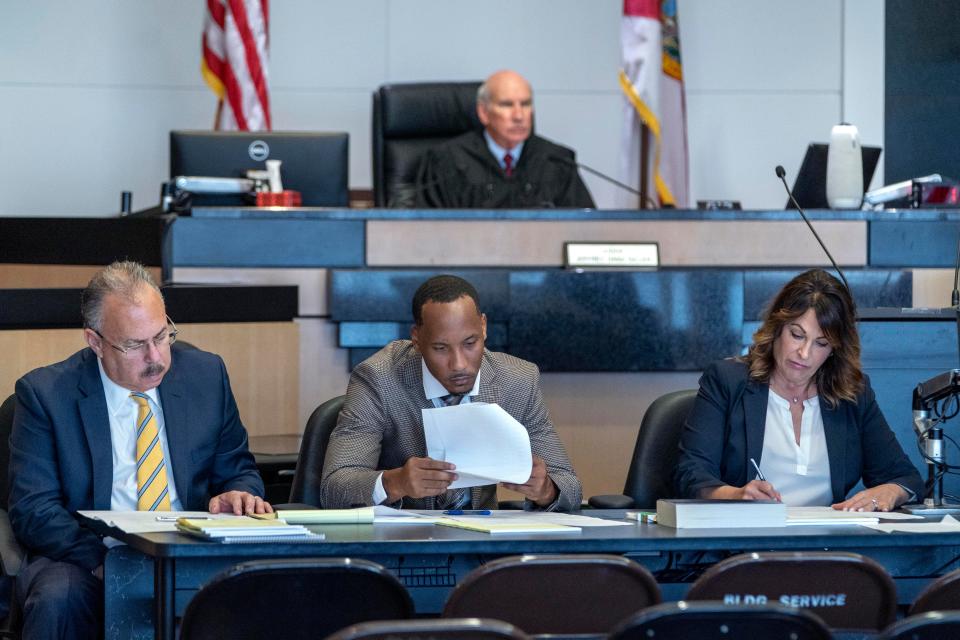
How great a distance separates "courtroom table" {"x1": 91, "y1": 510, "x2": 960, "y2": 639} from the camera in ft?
7.75

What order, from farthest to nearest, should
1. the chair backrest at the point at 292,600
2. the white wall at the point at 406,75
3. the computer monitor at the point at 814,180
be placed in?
the white wall at the point at 406,75, the computer monitor at the point at 814,180, the chair backrest at the point at 292,600

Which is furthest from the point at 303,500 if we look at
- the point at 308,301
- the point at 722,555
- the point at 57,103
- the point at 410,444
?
the point at 57,103

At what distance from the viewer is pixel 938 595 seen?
2.34 m

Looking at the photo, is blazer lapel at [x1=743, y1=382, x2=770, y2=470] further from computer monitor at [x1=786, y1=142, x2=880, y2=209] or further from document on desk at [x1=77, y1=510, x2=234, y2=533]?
computer monitor at [x1=786, y1=142, x2=880, y2=209]

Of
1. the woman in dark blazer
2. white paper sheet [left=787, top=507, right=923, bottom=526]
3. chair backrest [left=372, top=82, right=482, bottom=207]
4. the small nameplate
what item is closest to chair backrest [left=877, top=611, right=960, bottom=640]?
white paper sheet [left=787, top=507, right=923, bottom=526]

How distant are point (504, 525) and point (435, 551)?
0.22 meters

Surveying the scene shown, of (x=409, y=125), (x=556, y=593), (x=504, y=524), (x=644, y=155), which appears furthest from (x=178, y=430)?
(x=644, y=155)

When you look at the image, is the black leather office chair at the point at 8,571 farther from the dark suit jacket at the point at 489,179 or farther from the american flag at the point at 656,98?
the american flag at the point at 656,98

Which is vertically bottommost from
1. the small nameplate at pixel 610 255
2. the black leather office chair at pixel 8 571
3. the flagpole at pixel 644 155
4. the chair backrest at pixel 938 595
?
the black leather office chair at pixel 8 571

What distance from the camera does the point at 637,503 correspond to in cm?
337

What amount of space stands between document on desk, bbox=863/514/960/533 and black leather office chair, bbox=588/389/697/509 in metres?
0.70

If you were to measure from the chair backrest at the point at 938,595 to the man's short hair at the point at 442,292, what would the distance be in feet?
3.72

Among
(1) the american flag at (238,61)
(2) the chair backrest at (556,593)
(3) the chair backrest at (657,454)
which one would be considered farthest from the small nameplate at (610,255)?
(2) the chair backrest at (556,593)

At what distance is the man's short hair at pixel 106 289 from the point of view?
2.96 meters
